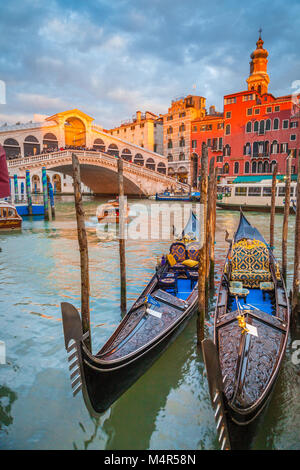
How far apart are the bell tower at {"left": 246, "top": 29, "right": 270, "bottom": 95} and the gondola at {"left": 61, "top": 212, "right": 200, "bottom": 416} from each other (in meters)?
27.8

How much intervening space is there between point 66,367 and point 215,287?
11.2ft

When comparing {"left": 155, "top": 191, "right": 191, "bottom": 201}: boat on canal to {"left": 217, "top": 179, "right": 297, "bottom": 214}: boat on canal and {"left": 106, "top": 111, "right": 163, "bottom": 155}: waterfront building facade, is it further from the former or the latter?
{"left": 106, "top": 111, "right": 163, "bottom": 155}: waterfront building facade

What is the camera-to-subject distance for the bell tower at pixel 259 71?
2744 cm

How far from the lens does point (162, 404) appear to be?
2959mm

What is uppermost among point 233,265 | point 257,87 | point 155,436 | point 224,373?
point 257,87

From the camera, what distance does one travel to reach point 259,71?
27.7m

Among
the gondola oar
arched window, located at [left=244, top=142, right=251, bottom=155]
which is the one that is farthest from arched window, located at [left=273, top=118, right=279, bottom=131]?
the gondola oar

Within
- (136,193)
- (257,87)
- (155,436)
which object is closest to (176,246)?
(155,436)

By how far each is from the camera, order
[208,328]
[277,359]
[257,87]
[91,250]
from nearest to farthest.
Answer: [277,359] → [208,328] → [91,250] → [257,87]

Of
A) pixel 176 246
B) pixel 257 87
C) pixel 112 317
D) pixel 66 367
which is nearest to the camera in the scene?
pixel 66 367

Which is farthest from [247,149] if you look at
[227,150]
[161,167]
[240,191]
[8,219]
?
[8,219]

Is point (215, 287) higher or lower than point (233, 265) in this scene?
lower

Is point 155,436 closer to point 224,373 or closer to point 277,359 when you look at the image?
point 224,373

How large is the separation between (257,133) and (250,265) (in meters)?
21.6
